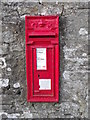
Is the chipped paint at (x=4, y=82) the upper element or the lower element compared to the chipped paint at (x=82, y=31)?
lower

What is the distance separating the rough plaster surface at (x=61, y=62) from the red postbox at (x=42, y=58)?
0.33 feet

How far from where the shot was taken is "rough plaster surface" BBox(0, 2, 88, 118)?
105 inches

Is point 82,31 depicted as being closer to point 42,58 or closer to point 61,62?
point 61,62

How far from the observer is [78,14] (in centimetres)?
265

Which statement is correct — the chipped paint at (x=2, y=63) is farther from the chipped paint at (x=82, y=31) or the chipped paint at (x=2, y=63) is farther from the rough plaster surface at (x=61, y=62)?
the chipped paint at (x=82, y=31)

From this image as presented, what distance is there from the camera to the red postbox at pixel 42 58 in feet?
8.52

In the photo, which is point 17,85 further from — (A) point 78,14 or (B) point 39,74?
(A) point 78,14

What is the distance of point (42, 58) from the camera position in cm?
264

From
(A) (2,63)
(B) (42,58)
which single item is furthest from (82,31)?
(A) (2,63)

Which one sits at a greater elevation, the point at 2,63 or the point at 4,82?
the point at 2,63

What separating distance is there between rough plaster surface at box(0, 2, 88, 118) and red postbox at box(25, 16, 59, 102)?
0.10m

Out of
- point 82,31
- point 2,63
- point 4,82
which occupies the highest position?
point 82,31

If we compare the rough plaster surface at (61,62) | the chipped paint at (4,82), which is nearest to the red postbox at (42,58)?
the rough plaster surface at (61,62)

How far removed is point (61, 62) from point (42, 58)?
243 millimetres
